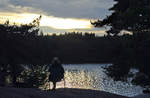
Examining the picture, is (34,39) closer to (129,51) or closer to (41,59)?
(41,59)

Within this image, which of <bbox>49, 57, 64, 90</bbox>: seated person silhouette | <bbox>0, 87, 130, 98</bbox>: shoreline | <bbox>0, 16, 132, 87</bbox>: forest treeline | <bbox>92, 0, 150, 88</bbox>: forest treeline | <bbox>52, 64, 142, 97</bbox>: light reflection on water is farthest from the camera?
<bbox>52, 64, 142, 97</bbox>: light reflection on water

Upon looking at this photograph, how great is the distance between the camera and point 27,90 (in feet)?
63.0

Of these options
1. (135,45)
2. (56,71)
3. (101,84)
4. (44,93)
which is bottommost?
(101,84)

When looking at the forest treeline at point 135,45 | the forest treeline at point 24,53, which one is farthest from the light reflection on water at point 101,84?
the forest treeline at point 24,53

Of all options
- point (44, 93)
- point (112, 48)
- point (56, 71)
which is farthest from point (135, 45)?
point (44, 93)

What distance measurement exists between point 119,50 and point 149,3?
393cm

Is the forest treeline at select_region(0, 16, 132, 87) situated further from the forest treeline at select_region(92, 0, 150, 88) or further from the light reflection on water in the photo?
the light reflection on water

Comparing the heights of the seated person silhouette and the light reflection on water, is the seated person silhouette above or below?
above

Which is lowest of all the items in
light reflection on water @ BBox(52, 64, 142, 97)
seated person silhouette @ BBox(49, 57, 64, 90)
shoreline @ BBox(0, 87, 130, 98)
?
light reflection on water @ BBox(52, 64, 142, 97)

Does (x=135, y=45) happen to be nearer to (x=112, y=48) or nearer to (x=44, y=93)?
(x=112, y=48)

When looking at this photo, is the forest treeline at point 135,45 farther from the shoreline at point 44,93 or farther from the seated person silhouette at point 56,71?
the seated person silhouette at point 56,71

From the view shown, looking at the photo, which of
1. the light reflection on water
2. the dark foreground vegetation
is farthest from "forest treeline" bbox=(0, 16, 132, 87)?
the light reflection on water

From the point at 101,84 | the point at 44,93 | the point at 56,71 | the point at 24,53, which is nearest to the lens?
the point at 44,93

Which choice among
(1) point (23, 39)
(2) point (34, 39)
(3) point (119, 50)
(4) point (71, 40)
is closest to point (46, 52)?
(2) point (34, 39)
